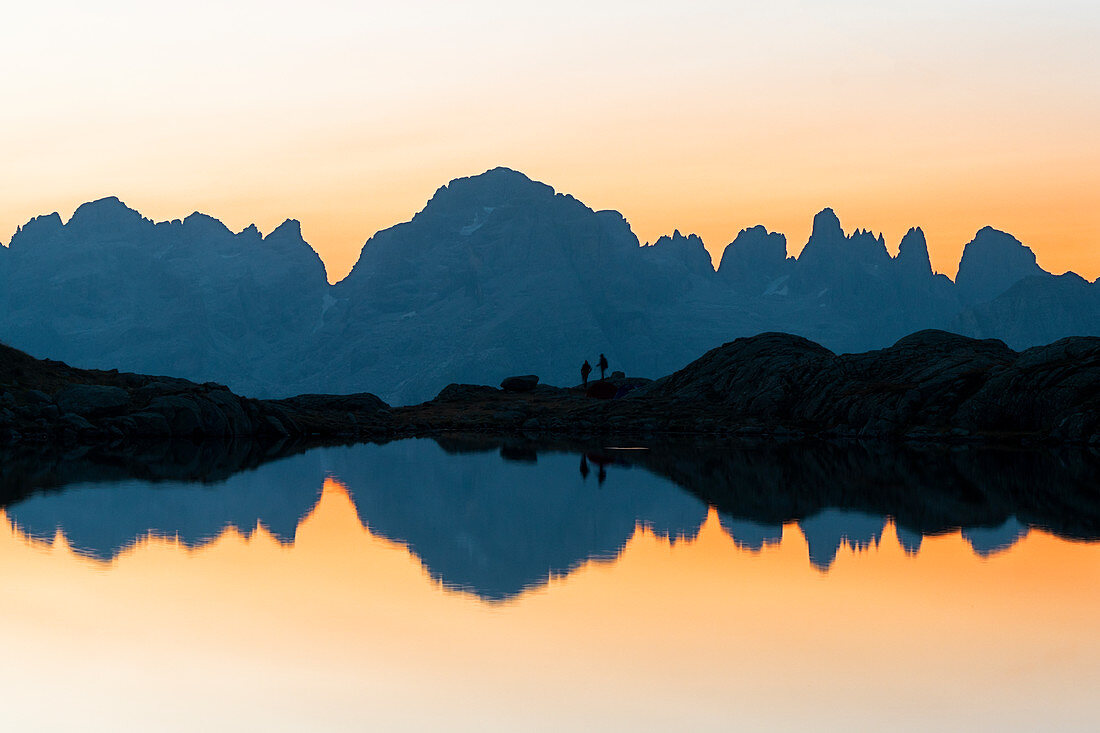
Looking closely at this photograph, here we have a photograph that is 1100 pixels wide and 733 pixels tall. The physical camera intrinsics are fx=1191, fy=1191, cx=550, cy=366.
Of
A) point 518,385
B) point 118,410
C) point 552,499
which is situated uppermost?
point 518,385

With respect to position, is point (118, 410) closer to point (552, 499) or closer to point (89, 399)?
point (89, 399)

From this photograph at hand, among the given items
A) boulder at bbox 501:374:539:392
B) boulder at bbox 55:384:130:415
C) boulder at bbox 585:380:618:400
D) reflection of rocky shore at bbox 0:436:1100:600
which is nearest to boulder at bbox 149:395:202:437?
boulder at bbox 55:384:130:415

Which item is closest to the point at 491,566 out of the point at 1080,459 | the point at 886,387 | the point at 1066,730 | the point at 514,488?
the point at 1066,730

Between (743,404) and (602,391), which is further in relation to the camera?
(602,391)

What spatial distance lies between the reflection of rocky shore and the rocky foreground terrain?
1452cm

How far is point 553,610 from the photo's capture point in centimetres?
2375

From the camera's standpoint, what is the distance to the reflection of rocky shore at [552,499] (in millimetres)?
34031

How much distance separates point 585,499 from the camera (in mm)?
46031

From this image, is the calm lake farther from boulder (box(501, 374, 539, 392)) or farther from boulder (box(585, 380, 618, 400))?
boulder (box(501, 374, 539, 392))

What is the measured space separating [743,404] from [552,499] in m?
66.3

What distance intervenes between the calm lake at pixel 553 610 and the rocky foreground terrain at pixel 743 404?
4044cm

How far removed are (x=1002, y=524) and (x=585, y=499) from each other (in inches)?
605

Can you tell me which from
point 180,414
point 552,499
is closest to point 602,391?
point 180,414

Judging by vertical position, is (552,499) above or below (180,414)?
below
